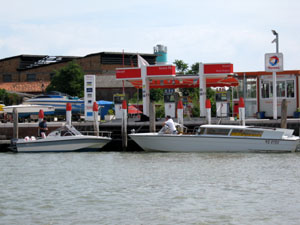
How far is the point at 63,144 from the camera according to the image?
30344 mm

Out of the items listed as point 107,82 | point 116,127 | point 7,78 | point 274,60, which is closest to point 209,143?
point 116,127

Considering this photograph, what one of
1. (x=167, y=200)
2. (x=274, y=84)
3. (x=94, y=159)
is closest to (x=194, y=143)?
(x=94, y=159)

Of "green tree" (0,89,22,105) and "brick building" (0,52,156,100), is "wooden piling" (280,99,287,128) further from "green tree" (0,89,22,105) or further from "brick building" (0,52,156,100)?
"brick building" (0,52,156,100)

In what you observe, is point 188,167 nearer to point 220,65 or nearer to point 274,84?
point 274,84

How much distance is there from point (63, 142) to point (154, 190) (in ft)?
44.0

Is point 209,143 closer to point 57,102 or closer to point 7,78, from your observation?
point 57,102

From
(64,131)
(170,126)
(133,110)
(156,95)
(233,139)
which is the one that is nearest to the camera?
(233,139)

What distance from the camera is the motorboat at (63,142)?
3020 centimetres

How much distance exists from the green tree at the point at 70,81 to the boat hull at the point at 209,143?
3307cm

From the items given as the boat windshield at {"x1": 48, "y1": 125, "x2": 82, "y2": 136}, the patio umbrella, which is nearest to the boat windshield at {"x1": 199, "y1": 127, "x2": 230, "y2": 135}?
the boat windshield at {"x1": 48, "y1": 125, "x2": 82, "y2": 136}

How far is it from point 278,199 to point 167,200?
9.94 feet

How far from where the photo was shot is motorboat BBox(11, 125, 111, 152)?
30.2 meters

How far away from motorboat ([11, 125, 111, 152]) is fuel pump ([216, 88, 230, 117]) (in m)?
7.85

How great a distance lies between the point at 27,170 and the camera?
23.3m
